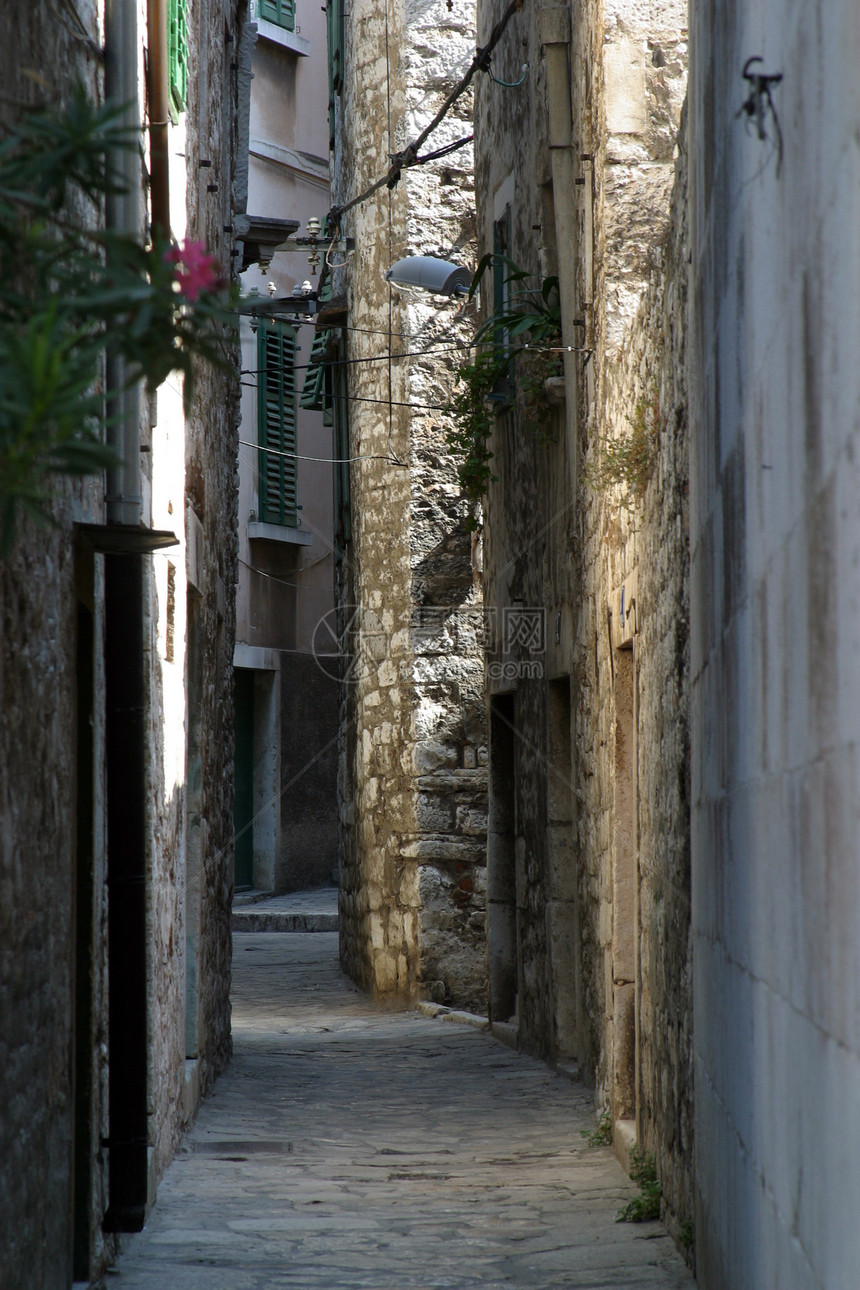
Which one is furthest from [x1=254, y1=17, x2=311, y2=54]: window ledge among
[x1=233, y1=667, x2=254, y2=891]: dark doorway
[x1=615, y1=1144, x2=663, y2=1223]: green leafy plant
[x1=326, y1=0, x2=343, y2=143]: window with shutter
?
[x1=615, y1=1144, x2=663, y2=1223]: green leafy plant

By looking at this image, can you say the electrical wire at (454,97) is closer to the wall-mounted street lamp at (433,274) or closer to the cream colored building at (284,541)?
the wall-mounted street lamp at (433,274)

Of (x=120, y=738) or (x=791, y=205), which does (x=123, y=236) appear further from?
(x=120, y=738)

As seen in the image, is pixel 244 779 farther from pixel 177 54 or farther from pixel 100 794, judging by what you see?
pixel 100 794

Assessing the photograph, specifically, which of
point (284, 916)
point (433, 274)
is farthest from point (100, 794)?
point (284, 916)

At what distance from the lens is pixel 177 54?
577cm

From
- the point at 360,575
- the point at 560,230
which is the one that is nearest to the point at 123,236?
the point at 560,230

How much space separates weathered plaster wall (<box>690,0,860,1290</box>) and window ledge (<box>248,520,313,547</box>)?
12.5 m

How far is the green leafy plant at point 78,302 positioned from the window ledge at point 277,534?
14.4 metres

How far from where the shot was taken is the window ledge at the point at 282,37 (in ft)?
55.0

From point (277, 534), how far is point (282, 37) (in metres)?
5.49

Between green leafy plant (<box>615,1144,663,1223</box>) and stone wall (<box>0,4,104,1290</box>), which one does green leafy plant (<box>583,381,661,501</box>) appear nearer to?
stone wall (<box>0,4,104,1290</box>)

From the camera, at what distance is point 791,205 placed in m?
2.43

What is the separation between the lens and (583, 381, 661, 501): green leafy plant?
17.6ft

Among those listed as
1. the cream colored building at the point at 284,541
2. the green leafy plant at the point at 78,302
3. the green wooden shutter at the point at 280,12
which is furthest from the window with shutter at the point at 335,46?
the green leafy plant at the point at 78,302
